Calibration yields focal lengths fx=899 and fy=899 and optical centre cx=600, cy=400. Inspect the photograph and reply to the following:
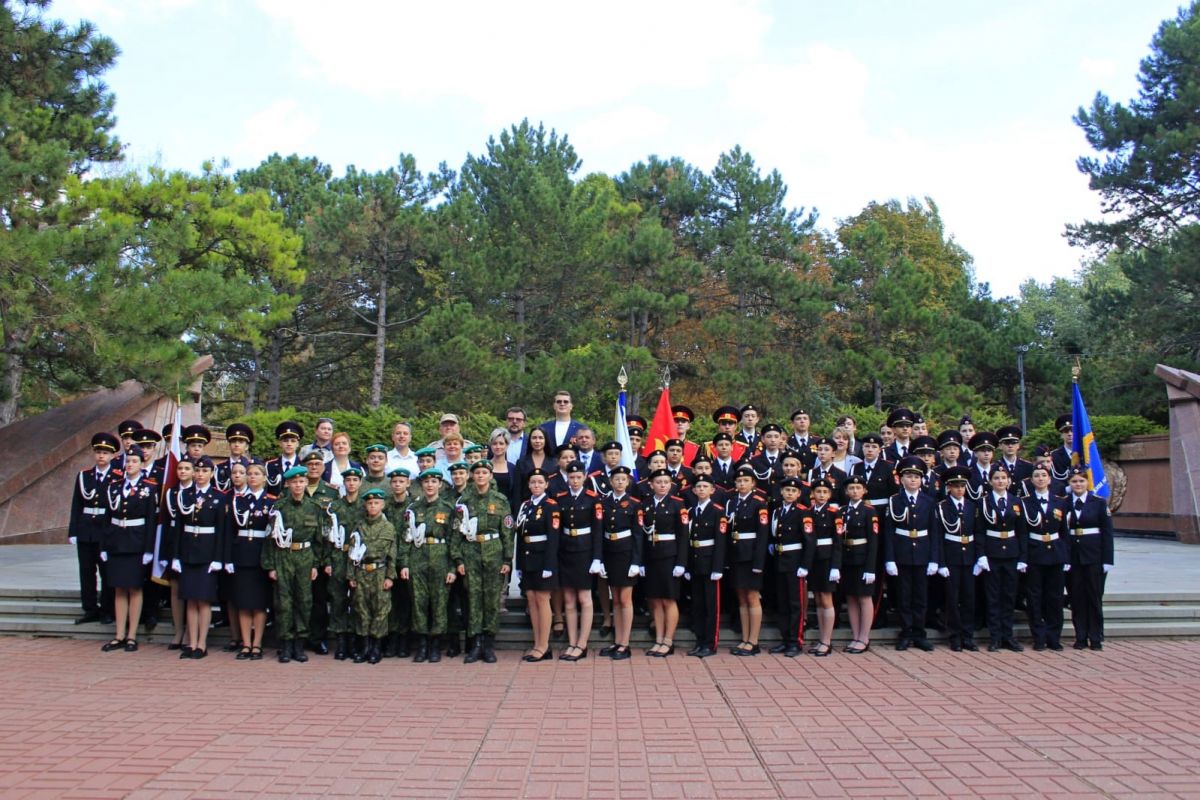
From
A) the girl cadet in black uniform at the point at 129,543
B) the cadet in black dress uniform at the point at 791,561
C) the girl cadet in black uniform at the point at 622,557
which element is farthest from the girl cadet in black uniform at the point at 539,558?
the girl cadet in black uniform at the point at 129,543

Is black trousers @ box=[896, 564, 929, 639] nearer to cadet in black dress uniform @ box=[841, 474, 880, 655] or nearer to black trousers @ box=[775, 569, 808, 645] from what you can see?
cadet in black dress uniform @ box=[841, 474, 880, 655]

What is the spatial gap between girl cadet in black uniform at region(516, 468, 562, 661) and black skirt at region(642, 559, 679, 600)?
834 millimetres

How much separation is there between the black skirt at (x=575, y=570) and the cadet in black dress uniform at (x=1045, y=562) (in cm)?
398

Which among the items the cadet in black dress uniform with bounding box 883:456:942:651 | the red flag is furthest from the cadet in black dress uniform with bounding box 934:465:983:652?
the red flag

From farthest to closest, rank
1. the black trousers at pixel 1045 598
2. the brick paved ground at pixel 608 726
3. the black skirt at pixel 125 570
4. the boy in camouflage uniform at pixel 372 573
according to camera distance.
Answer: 1. the black trousers at pixel 1045 598
2. the black skirt at pixel 125 570
3. the boy in camouflage uniform at pixel 372 573
4. the brick paved ground at pixel 608 726

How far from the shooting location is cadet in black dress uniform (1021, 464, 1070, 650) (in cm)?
802

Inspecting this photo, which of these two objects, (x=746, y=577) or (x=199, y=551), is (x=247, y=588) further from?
(x=746, y=577)

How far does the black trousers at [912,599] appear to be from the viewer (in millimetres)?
7984

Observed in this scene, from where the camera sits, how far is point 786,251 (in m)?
27.2

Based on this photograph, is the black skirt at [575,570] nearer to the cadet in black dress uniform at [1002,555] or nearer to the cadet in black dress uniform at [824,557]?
the cadet in black dress uniform at [824,557]

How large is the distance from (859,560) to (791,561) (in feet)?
1.93

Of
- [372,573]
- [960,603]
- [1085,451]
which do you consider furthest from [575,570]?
[1085,451]

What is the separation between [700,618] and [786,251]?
20880 millimetres

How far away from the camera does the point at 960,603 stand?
801 centimetres
